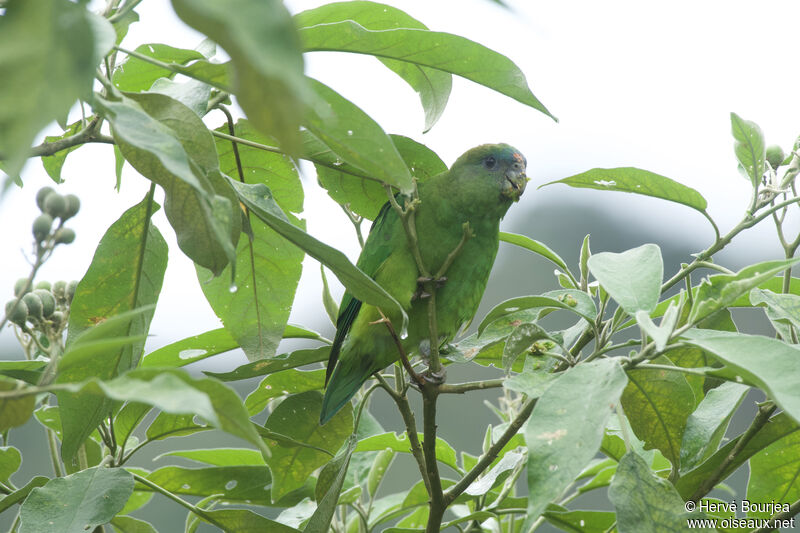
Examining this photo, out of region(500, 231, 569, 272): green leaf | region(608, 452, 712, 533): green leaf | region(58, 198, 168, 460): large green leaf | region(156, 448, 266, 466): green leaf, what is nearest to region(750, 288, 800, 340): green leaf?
region(608, 452, 712, 533): green leaf

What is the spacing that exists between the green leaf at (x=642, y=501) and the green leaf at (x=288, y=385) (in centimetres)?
83

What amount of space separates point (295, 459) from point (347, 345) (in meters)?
0.53

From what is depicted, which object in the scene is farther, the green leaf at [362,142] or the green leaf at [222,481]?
the green leaf at [222,481]

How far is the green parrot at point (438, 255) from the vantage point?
1986 mm

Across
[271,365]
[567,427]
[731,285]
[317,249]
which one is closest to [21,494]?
[271,365]

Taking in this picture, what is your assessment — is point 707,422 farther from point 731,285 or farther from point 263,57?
point 263,57

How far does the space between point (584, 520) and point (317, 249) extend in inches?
36.1

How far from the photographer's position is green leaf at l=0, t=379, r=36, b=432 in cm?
68

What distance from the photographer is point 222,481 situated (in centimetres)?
158

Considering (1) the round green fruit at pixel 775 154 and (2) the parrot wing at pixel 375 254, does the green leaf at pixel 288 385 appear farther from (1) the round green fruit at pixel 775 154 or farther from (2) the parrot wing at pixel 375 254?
(1) the round green fruit at pixel 775 154

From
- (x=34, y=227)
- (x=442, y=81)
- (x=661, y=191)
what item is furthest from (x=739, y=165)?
(x=34, y=227)

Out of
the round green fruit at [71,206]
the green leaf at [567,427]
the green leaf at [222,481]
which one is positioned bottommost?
the green leaf at [222,481]

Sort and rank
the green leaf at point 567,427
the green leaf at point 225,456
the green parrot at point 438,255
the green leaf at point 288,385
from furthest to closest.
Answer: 1. the green parrot at point 438,255
2. the green leaf at point 225,456
3. the green leaf at point 288,385
4. the green leaf at point 567,427

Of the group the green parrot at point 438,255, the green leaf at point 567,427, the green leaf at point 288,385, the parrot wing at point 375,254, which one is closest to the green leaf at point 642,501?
the green leaf at point 567,427
